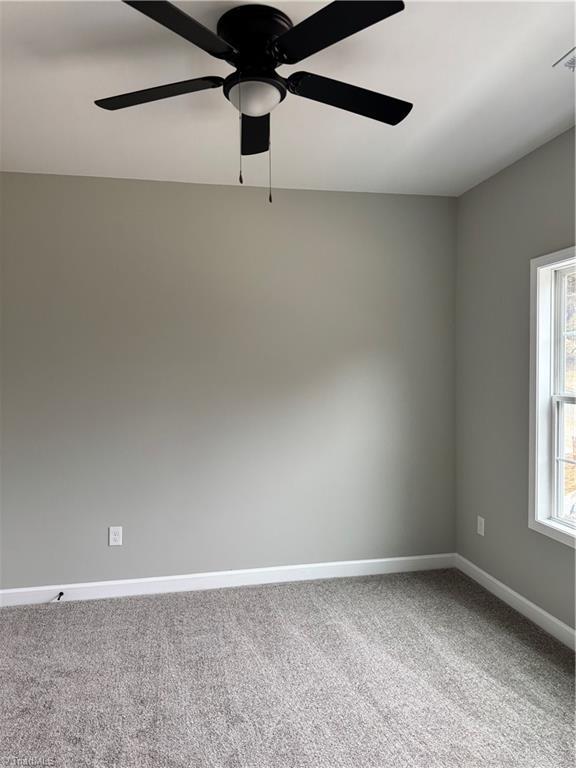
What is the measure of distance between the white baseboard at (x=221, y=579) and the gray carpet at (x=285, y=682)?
9 cm

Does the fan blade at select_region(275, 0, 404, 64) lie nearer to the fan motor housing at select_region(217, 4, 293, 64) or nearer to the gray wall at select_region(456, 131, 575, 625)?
the fan motor housing at select_region(217, 4, 293, 64)

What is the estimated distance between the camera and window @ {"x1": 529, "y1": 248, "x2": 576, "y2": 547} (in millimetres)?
2781

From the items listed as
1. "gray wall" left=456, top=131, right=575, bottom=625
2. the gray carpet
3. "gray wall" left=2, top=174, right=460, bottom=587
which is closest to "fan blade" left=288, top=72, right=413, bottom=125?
"gray wall" left=456, top=131, right=575, bottom=625

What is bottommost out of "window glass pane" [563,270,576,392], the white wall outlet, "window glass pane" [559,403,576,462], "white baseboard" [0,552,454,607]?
"white baseboard" [0,552,454,607]

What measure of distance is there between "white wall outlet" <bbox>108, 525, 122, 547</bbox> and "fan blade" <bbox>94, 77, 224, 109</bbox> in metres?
2.37

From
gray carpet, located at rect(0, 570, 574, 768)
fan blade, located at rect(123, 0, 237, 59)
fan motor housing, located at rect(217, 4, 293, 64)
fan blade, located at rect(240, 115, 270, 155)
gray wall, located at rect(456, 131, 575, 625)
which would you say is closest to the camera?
fan blade, located at rect(123, 0, 237, 59)

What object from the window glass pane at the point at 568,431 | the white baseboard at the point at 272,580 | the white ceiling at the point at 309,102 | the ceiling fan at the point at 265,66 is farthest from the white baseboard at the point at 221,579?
the ceiling fan at the point at 265,66

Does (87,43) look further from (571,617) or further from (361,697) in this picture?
(571,617)

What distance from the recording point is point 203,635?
9.09 feet

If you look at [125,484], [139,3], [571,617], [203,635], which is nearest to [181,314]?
[125,484]

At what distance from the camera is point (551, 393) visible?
9.32 ft

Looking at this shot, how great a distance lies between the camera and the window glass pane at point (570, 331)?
276 cm

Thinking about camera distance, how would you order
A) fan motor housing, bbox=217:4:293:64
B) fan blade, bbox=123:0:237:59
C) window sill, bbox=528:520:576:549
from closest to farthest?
fan blade, bbox=123:0:237:59 < fan motor housing, bbox=217:4:293:64 < window sill, bbox=528:520:576:549

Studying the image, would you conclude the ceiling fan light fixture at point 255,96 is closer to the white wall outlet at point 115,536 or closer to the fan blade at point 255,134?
the fan blade at point 255,134
